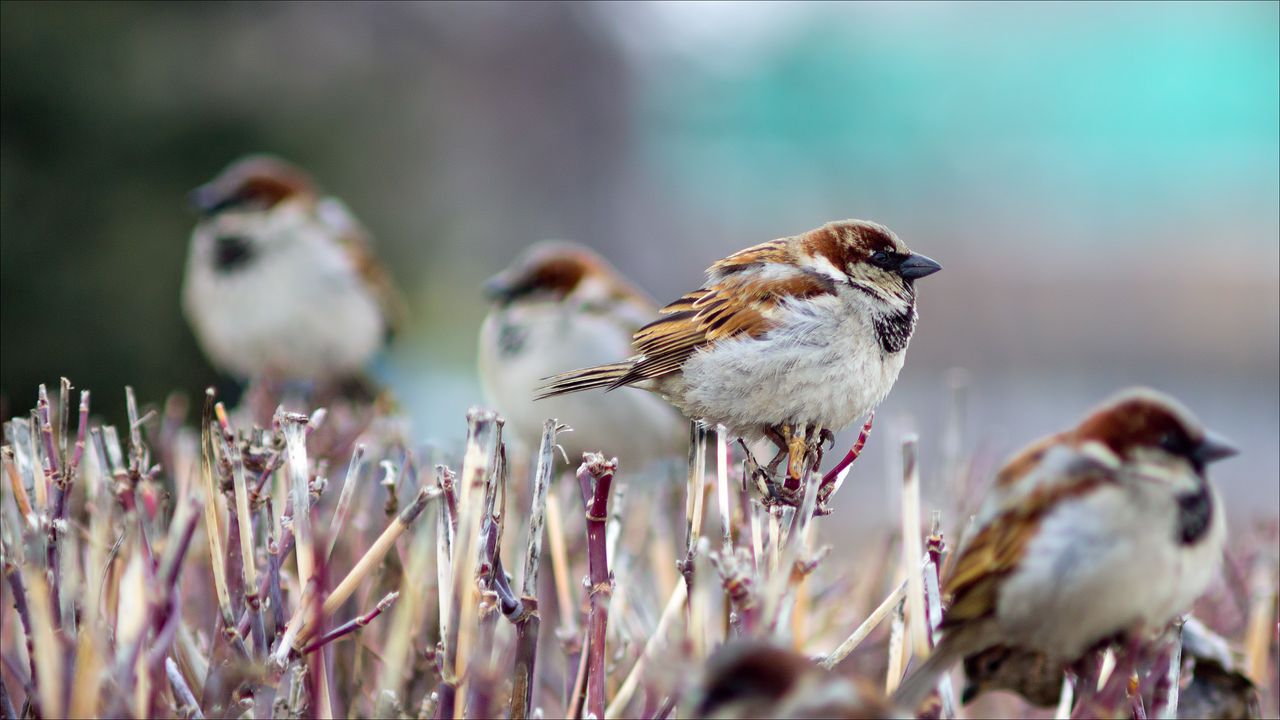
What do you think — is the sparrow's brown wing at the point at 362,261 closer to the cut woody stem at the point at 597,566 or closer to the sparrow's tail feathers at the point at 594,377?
the sparrow's tail feathers at the point at 594,377

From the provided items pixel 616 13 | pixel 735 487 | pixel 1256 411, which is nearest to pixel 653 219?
pixel 616 13

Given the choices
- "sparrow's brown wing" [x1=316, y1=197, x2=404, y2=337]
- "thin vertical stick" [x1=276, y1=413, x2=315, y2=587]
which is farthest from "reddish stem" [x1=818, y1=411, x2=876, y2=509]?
"sparrow's brown wing" [x1=316, y1=197, x2=404, y2=337]

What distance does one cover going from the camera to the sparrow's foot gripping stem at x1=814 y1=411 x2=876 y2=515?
162 cm

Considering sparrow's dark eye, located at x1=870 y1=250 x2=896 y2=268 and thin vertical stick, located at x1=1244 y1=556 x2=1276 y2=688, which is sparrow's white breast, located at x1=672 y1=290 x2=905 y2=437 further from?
thin vertical stick, located at x1=1244 y1=556 x2=1276 y2=688

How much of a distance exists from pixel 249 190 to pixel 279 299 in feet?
1.65

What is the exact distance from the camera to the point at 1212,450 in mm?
1090

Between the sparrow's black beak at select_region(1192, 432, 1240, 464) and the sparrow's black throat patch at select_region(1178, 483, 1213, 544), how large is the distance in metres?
0.03

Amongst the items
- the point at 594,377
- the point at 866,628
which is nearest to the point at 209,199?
the point at 594,377

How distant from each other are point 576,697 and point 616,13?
32.1ft

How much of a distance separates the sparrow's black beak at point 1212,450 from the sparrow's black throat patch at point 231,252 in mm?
5058

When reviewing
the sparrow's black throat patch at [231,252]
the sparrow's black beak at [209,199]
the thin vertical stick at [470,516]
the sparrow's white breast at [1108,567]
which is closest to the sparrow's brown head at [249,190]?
the sparrow's black beak at [209,199]

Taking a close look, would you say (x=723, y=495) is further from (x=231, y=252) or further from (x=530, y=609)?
(x=231, y=252)

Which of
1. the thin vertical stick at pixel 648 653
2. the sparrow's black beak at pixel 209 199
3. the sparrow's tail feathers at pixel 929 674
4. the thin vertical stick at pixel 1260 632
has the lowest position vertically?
the thin vertical stick at pixel 1260 632

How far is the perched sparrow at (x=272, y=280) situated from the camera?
5.55m
